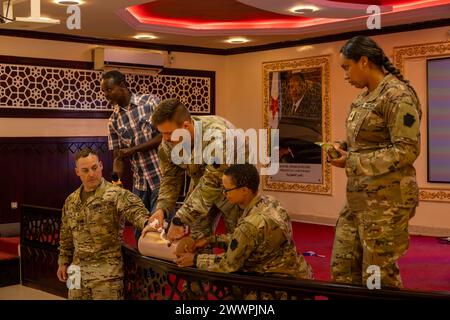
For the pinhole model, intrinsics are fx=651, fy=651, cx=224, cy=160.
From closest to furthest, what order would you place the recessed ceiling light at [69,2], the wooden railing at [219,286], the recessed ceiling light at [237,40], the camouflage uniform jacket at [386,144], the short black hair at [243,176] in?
1. the wooden railing at [219,286]
2. the camouflage uniform jacket at [386,144]
3. the short black hair at [243,176]
4. the recessed ceiling light at [69,2]
5. the recessed ceiling light at [237,40]

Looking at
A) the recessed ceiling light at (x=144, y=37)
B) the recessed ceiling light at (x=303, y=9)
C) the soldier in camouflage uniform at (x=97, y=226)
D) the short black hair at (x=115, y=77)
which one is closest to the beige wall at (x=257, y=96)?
the recessed ceiling light at (x=144, y=37)

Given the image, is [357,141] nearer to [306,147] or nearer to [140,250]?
[140,250]

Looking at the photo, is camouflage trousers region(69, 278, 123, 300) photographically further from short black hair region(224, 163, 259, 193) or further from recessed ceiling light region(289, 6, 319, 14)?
recessed ceiling light region(289, 6, 319, 14)

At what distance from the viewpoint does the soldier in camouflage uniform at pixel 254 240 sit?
9.06 feet

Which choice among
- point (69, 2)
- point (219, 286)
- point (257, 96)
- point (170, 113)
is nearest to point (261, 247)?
point (219, 286)

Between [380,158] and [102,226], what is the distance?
5.74 ft

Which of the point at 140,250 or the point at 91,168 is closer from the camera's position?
the point at 140,250

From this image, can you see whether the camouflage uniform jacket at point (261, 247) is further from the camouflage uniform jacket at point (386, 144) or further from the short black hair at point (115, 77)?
the short black hair at point (115, 77)

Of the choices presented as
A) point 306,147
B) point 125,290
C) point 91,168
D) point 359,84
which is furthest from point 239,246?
point 306,147

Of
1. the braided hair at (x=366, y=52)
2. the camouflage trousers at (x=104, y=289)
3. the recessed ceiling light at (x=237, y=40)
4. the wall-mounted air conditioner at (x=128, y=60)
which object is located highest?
the recessed ceiling light at (x=237, y=40)

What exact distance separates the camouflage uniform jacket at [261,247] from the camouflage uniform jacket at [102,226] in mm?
840

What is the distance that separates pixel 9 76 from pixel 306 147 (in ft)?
12.7

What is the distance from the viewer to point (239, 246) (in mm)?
2750

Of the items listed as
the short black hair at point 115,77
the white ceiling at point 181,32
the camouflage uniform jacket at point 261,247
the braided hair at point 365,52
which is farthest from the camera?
the white ceiling at point 181,32
